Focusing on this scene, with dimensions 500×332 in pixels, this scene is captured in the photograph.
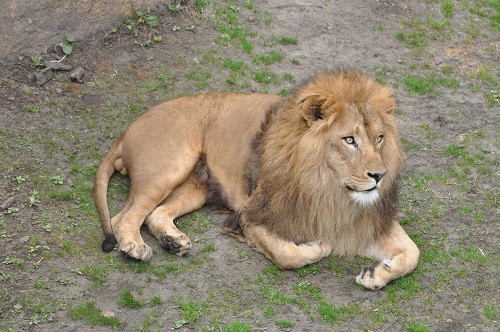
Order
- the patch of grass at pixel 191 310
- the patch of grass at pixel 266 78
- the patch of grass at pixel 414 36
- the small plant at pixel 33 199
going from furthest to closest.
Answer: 1. the patch of grass at pixel 414 36
2. the patch of grass at pixel 266 78
3. the small plant at pixel 33 199
4. the patch of grass at pixel 191 310

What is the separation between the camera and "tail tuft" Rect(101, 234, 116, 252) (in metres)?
6.98

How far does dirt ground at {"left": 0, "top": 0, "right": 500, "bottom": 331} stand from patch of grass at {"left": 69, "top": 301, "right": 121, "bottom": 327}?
0.01m

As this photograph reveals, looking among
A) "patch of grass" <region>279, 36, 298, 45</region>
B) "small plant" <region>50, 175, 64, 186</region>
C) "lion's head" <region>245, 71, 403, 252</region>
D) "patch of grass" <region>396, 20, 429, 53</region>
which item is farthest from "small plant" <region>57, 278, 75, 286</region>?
"patch of grass" <region>396, 20, 429, 53</region>

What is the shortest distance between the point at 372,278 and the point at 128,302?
1729 millimetres

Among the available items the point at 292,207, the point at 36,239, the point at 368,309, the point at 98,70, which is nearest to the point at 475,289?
the point at 368,309

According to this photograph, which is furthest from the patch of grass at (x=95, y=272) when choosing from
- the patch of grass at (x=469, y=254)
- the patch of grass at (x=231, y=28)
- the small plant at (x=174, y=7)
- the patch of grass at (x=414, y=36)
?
the patch of grass at (x=414, y=36)

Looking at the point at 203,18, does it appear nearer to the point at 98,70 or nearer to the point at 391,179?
the point at 98,70

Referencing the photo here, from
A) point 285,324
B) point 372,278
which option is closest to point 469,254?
point 372,278

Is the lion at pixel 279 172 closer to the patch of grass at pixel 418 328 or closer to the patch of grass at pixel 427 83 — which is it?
the patch of grass at pixel 418 328

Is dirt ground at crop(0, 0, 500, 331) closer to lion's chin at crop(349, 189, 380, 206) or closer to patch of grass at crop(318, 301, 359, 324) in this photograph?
patch of grass at crop(318, 301, 359, 324)

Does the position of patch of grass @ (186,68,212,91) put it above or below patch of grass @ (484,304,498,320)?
below

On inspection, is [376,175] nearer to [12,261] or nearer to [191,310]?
[191,310]

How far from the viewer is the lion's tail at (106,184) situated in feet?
23.1

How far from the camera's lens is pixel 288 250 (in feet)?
22.6
